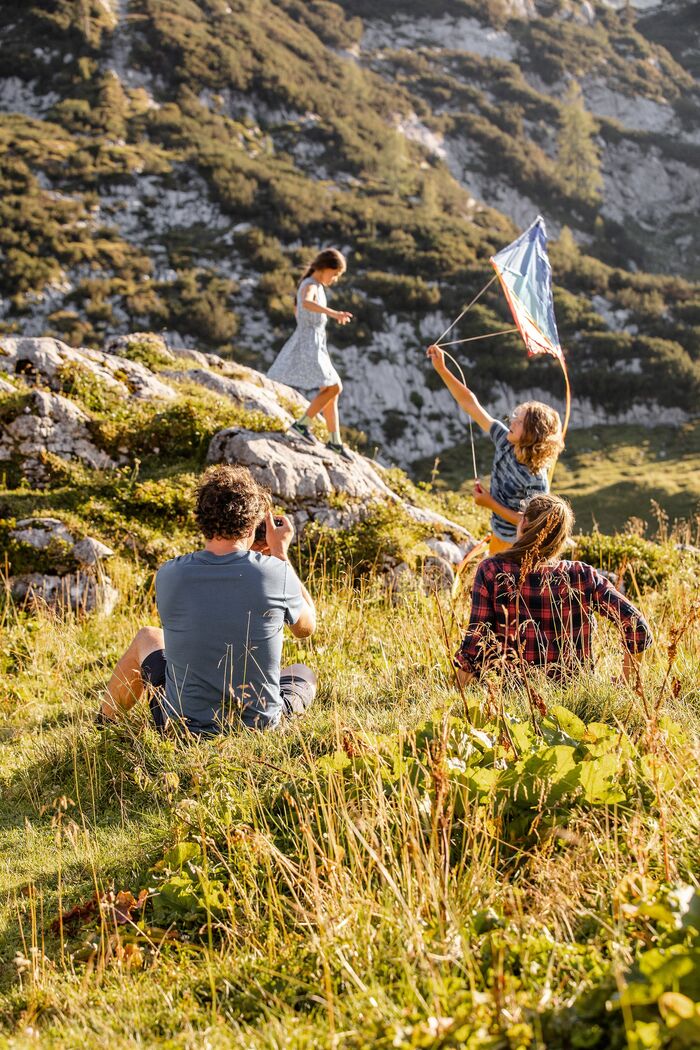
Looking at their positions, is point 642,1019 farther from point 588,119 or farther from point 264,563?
point 588,119

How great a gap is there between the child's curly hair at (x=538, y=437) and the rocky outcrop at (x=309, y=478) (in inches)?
138

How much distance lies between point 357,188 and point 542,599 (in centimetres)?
4840

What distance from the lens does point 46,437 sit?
8086 mm

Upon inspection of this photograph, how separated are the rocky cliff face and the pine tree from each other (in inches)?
67.4

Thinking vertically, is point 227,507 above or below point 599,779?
above

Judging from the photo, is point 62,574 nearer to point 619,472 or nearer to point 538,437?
point 538,437

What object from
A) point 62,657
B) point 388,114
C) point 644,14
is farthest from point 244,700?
point 644,14

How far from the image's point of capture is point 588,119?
61219mm

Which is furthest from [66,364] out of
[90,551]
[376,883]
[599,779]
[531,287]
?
[599,779]

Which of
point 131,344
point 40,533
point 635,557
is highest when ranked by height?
point 131,344

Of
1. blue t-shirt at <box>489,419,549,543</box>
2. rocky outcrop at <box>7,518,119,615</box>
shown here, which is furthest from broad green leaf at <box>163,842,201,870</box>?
rocky outcrop at <box>7,518,119,615</box>

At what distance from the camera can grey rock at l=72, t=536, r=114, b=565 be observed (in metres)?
6.67

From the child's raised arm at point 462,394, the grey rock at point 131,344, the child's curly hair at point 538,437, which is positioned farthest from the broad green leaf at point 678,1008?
the grey rock at point 131,344

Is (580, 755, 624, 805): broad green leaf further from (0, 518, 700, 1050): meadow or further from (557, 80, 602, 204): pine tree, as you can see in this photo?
(557, 80, 602, 204): pine tree
